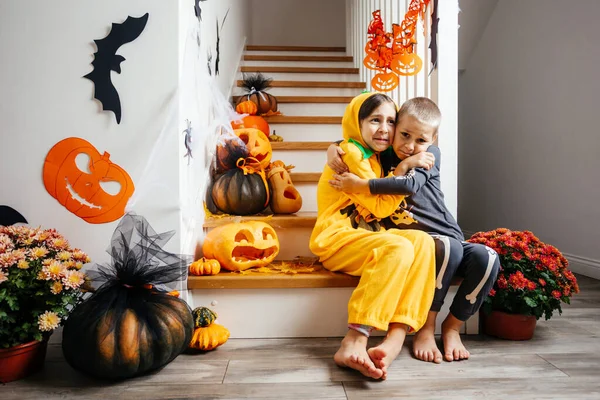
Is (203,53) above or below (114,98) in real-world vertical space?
above

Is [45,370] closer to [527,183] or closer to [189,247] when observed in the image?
[189,247]

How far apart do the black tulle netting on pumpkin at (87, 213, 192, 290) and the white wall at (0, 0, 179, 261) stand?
0.18 metres

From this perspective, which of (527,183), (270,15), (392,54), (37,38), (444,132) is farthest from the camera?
(270,15)

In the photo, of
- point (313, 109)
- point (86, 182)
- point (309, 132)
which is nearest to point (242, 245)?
point (86, 182)

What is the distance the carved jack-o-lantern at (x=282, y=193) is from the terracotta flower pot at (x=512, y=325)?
0.82 m

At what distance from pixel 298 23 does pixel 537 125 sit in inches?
120

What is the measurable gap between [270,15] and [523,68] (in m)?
2.93

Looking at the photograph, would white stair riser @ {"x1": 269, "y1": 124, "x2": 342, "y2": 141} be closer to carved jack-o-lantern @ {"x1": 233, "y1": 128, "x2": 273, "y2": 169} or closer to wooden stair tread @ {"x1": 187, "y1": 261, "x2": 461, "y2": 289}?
carved jack-o-lantern @ {"x1": 233, "y1": 128, "x2": 273, "y2": 169}

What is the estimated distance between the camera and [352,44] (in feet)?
11.7

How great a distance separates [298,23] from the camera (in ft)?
15.4

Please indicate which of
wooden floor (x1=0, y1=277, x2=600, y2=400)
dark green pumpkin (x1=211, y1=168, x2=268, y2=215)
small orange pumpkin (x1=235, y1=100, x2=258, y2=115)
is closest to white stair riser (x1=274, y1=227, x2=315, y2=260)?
dark green pumpkin (x1=211, y1=168, x2=268, y2=215)

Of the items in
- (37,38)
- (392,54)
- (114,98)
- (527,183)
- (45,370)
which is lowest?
(45,370)

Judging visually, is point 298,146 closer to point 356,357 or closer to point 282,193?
point 282,193

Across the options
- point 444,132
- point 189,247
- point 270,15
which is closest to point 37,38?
point 189,247
